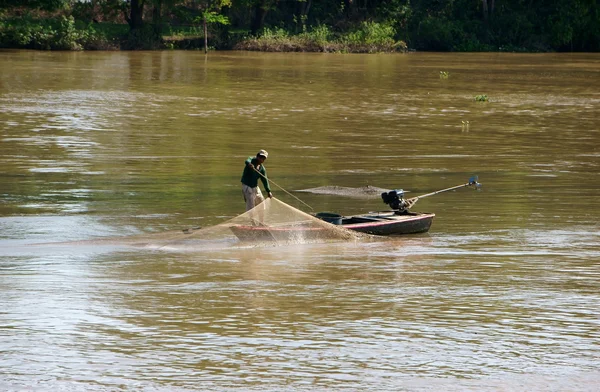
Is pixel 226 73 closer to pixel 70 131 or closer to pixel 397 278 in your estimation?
pixel 70 131

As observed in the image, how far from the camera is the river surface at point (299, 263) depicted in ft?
34.5

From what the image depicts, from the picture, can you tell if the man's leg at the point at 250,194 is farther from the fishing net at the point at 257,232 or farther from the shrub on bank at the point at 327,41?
the shrub on bank at the point at 327,41

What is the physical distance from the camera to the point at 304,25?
8556 cm

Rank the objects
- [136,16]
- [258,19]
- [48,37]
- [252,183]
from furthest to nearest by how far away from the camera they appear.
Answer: [258,19], [136,16], [48,37], [252,183]

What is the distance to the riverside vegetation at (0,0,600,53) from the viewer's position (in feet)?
261

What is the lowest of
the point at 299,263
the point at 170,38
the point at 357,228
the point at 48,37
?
the point at 299,263

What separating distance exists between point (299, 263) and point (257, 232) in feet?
3.09

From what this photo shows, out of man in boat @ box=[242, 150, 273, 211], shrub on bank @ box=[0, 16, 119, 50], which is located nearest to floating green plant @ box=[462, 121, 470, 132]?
man in boat @ box=[242, 150, 273, 211]

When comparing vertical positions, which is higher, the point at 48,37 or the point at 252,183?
the point at 48,37

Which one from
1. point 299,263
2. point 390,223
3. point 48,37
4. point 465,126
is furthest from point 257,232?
point 48,37

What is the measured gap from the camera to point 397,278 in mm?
14156

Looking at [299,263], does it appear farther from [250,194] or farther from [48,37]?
[48,37]

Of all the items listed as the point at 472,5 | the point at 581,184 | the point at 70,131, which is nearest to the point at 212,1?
the point at 472,5

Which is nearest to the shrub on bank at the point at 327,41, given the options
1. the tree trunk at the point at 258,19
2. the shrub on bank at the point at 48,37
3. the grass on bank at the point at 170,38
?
→ the grass on bank at the point at 170,38
